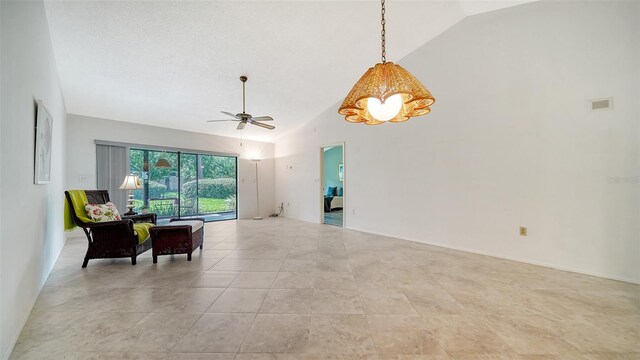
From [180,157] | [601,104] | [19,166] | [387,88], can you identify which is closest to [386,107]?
[387,88]

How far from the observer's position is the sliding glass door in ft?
18.5

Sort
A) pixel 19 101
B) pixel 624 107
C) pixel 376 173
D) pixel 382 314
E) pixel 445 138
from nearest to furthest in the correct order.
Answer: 1. pixel 19 101
2. pixel 382 314
3. pixel 624 107
4. pixel 445 138
5. pixel 376 173

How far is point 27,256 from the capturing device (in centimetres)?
192

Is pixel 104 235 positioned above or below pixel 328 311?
above

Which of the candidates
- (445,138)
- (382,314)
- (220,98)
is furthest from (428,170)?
(220,98)

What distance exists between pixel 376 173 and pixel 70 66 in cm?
536

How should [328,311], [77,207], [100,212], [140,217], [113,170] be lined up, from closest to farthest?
[328,311] → [77,207] → [100,212] → [140,217] → [113,170]

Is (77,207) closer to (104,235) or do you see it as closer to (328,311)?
(104,235)

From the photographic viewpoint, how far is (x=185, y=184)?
6.31 metres

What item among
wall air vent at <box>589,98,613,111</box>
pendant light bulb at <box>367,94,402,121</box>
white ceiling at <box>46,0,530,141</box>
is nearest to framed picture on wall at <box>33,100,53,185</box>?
white ceiling at <box>46,0,530,141</box>

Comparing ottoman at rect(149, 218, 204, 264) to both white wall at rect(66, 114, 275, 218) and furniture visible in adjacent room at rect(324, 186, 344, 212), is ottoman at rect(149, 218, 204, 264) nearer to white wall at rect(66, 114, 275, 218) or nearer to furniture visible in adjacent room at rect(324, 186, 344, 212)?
white wall at rect(66, 114, 275, 218)

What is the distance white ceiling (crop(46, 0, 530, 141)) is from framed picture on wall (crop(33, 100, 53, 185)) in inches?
45.5

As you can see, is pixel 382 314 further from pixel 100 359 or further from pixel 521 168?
pixel 521 168

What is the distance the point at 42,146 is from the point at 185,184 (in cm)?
422
